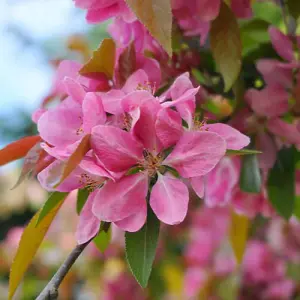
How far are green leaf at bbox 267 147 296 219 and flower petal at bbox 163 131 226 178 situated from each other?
0.22 m

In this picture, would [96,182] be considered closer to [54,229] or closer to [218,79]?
[218,79]

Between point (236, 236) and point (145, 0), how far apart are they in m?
0.47

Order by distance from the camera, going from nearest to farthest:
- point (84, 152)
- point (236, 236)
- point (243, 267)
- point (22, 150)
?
point (84, 152)
point (22, 150)
point (236, 236)
point (243, 267)

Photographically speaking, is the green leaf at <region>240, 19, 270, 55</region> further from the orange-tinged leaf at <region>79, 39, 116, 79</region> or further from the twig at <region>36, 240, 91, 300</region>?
the twig at <region>36, 240, 91, 300</region>

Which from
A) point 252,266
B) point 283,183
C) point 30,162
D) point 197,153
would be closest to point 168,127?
point 197,153

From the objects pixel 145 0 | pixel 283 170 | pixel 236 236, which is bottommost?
pixel 236 236

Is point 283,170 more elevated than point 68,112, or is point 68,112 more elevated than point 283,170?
point 68,112

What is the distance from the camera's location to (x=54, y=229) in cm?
155

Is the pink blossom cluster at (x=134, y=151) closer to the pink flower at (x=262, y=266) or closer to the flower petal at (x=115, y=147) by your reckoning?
the flower petal at (x=115, y=147)

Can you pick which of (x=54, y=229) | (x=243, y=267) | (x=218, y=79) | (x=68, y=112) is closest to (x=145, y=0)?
(x=68, y=112)

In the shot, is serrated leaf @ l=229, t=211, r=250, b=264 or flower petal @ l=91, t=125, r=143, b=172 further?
serrated leaf @ l=229, t=211, r=250, b=264

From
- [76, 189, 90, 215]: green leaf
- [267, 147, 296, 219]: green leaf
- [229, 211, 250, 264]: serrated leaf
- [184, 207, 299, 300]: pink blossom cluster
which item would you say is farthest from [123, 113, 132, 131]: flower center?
[184, 207, 299, 300]: pink blossom cluster

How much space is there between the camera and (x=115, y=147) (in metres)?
0.39

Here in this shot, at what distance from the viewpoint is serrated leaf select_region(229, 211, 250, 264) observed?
0.78m
